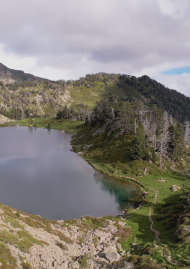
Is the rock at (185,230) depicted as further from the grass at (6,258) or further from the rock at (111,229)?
the grass at (6,258)

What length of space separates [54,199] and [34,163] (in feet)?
119

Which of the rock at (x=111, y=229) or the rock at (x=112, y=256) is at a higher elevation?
the rock at (x=112, y=256)

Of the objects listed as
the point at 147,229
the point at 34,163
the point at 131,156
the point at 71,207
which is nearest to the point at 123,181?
the point at 131,156

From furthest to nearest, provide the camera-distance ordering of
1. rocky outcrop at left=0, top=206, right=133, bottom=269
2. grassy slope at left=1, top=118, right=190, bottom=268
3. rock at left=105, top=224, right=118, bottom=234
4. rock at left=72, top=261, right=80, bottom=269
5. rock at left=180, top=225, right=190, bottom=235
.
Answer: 1. rock at left=105, top=224, right=118, bottom=234
2. rock at left=180, top=225, right=190, bottom=235
3. grassy slope at left=1, top=118, right=190, bottom=268
4. rock at left=72, top=261, right=80, bottom=269
5. rocky outcrop at left=0, top=206, right=133, bottom=269

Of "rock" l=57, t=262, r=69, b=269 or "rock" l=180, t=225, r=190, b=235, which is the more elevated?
"rock" l=180, t=225, r=190, b=235

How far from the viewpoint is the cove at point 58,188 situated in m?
53.4

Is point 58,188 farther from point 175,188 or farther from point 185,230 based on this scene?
point 185,230

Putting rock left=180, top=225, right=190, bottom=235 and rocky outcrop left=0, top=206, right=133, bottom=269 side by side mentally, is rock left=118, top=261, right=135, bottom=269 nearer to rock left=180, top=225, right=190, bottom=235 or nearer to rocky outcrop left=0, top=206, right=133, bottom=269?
rocky outcrop left=0, top=206, right=133, bottom=269

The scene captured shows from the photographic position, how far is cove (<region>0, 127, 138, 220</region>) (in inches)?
2101

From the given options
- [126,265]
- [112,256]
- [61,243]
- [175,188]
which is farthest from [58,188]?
[126,265]

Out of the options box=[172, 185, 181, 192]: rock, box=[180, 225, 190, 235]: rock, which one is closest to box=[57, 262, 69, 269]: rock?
box=[180, 225, 190, 235]: rock

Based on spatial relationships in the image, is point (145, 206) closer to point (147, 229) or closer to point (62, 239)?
point (147, 229)

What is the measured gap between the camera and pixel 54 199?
5738 cm

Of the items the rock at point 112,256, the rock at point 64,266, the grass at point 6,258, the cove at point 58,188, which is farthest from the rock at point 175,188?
the grass at point 6,258
